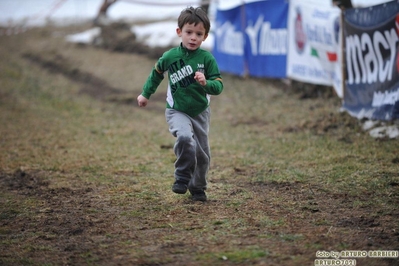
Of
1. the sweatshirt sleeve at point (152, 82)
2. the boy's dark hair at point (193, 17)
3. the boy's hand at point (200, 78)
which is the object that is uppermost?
the boy's dark hair at point (193, 17)

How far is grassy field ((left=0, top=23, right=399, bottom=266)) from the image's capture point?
148 inches

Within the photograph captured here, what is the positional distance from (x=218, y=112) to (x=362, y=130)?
3915 mm

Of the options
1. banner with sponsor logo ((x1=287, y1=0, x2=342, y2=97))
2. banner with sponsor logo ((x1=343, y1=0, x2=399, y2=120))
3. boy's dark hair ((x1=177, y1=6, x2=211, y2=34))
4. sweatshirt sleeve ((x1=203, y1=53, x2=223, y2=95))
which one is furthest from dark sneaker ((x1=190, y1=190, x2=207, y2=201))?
banner with sponsor logo ((x1=287, y1=0, x2=342, y2=97))

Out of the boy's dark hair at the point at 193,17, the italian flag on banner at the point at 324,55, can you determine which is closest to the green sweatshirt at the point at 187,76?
the boy's dark hair at the point at 193,17

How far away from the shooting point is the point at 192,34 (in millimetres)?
4719

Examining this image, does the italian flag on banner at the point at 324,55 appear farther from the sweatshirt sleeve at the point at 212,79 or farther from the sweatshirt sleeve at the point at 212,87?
the sweatshirt sleeve at the point at 212,87

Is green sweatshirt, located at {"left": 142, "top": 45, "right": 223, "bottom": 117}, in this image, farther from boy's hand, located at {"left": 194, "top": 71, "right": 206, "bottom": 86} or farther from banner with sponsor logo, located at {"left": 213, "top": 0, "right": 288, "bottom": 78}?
banner with sponsor logo, located at {"left": 213, "top": 0, "right": 288, "bottom": 78}

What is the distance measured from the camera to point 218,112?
448 inches

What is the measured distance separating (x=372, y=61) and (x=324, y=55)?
236 cm

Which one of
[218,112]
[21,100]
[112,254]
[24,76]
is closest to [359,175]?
[112,254]

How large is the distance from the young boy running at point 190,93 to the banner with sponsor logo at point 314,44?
534cm

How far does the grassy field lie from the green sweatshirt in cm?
91

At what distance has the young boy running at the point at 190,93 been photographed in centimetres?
472

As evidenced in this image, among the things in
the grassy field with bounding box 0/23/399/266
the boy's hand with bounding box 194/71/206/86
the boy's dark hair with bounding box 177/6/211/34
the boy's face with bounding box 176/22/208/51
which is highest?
the boy's dark hair with bounding box 177/6/211/34
